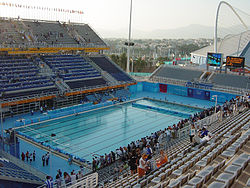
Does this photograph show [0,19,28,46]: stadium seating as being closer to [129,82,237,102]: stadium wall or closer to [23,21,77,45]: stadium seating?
[23,21,77,45]: stadium seating

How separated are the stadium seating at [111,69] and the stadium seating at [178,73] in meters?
5.94

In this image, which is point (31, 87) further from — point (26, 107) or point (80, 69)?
point (80, 69)

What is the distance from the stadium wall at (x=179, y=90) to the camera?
32594mm

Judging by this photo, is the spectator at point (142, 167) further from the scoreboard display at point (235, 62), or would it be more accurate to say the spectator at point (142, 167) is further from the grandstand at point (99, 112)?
the scoreboard display at point (235, 62)

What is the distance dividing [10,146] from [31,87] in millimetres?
11612

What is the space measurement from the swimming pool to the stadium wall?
6.43m

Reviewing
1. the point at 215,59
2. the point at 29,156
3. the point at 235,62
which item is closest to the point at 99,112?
the point at 29,156

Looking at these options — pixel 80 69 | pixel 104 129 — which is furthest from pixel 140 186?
pixel 80 69

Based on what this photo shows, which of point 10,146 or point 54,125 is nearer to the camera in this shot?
point 10,146

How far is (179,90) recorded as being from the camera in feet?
117

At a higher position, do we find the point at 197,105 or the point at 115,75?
the point at 115,75

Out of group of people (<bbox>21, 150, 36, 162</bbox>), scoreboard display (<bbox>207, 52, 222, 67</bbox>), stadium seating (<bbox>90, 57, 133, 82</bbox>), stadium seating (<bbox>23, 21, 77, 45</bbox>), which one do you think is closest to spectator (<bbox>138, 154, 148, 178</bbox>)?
group of people (<bbox>21, 150, 36, 162</bbox>)

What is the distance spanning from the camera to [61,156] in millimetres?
16188

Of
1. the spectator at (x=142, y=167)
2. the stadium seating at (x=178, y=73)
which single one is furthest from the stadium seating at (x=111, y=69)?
the spectator at (x=142, y=167)
